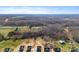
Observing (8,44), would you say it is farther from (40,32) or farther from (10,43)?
(40,32)

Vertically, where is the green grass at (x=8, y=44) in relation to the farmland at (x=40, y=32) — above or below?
below

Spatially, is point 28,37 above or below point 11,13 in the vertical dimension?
below

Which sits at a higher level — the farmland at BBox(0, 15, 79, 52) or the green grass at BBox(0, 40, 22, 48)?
the farmland at BBox(0, 15, 79, 52)

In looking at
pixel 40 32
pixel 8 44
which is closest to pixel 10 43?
pixel 8 44

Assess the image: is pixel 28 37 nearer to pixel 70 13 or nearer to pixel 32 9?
pixel 32 9

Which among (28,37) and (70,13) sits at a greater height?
(70,13)

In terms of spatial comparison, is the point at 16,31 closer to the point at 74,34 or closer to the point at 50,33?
the point at 50,33

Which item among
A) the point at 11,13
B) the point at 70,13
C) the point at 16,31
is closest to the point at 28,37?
the point at 16,31
